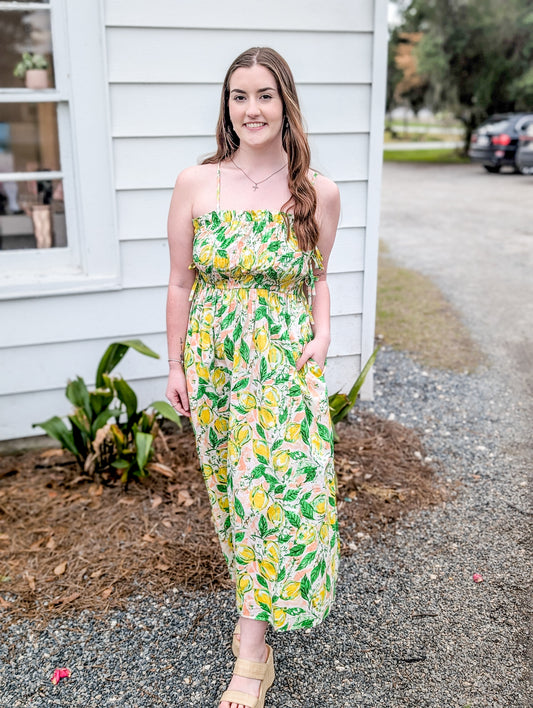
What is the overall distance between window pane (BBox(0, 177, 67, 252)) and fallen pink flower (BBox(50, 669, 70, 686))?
6.88ft

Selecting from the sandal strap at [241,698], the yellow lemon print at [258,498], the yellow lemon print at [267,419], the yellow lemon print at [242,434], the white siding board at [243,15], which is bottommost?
the sandal strap at [241,698]

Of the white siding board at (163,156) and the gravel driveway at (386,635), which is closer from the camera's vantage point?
the gravel driveway at (386,635)

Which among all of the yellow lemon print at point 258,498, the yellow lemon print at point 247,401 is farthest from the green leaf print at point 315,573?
the yellow lemon print at point 247,401

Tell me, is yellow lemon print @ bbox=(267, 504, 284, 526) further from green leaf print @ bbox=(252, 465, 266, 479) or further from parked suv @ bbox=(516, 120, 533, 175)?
parked suv @ bbox=(516, 120, 533, 175)

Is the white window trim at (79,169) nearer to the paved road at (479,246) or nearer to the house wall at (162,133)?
the house wall at (162,133)

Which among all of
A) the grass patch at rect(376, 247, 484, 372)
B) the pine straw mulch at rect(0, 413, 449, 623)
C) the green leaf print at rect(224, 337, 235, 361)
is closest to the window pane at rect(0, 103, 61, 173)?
the pine straw mulch at rect(0, 413, 449, 623)

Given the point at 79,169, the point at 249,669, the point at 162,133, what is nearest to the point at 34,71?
the point at 79,169

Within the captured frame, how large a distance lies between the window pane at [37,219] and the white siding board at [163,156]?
383mm

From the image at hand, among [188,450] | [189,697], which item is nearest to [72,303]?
[188,450]

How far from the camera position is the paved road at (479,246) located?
18.7 ft

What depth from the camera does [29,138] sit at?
16.2 ft

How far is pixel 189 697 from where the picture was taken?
2.15 m

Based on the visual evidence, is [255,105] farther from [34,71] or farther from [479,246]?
[479,246]

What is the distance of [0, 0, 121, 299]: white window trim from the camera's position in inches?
124
